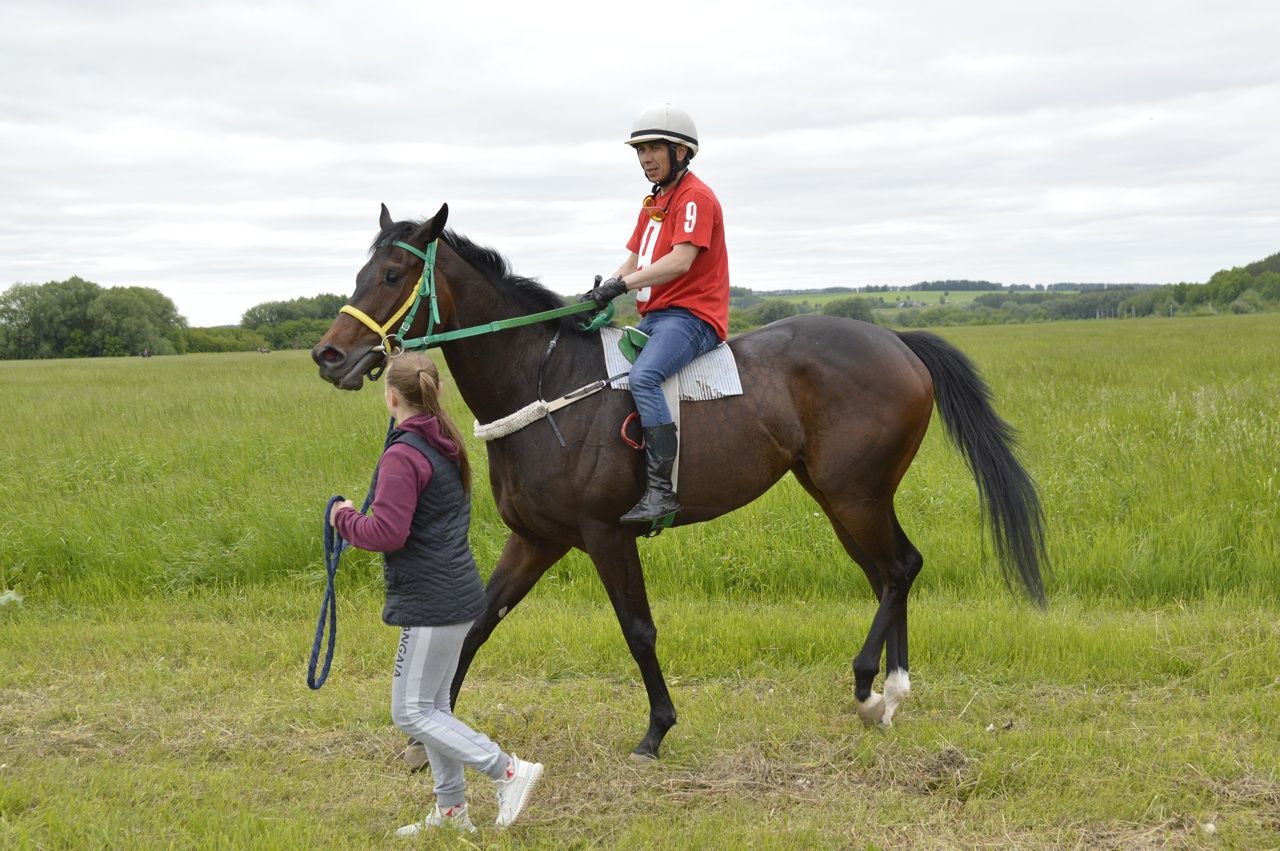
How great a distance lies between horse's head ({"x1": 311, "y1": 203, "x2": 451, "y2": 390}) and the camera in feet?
13.8

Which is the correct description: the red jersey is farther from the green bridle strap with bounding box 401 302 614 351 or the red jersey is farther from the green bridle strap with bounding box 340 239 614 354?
the green bridle strap with bounding box 340 239 614 354

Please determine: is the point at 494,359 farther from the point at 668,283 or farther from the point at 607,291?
the point at 668,283

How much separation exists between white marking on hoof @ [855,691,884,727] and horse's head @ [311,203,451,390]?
2.88 meters

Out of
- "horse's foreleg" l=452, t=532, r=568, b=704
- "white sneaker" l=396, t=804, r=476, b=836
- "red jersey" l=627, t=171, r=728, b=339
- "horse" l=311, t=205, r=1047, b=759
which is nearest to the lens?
"white sneaker" l=396, t=804, r=476, b=836

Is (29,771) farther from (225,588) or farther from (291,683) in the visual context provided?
(225,588)

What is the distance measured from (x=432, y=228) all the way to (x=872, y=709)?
3225mm

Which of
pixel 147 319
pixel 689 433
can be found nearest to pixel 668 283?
pixel 689 433

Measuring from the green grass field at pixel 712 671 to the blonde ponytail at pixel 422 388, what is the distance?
1592mm

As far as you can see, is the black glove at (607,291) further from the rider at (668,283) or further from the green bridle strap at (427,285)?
the green bridle strap at (427,285)

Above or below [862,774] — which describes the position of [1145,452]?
above

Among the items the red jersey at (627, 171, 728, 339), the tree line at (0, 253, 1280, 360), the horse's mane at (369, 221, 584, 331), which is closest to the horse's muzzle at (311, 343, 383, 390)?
the horse's mane at (369, 221, 584, 331)

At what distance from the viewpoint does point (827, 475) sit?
5.20m

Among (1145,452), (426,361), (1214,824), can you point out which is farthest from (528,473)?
(1145,452)

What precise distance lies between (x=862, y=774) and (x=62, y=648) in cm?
520
